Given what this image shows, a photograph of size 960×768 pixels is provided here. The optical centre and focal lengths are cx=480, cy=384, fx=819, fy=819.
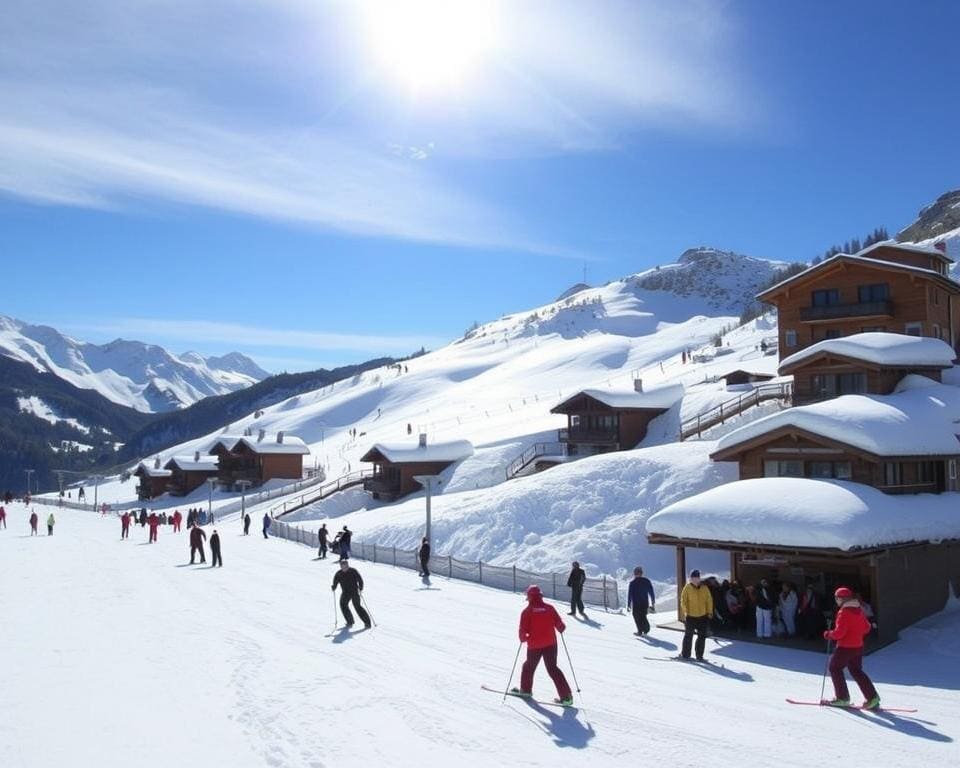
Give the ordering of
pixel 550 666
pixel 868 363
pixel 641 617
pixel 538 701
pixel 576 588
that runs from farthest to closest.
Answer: pixel 868 363 → pixel 576 588 → pixel 641 617 → pixel 538 701 → pixel 550 666

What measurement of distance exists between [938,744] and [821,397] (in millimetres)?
23814

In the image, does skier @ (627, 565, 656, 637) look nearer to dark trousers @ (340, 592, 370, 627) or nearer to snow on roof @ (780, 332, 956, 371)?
dark trousers @ (340, 592, 370, 627)

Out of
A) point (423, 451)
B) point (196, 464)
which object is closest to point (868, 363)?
point (423, 451)

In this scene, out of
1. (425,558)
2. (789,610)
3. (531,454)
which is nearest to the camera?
(789,610)

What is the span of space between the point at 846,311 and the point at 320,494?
33344 mm

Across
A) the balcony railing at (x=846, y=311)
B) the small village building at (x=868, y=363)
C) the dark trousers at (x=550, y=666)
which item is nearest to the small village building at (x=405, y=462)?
the balcony railing at (x=846, y=311)

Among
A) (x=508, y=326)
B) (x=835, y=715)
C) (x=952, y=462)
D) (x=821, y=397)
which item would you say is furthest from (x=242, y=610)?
(x=508, y=326)

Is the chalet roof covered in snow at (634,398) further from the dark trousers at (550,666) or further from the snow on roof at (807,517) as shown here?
the dark trousers at (550,666)

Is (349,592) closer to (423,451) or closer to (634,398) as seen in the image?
(634,398)

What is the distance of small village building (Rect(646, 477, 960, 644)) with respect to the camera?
18.7m

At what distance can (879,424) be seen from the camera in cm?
2355

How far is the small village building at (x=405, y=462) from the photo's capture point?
4959cm

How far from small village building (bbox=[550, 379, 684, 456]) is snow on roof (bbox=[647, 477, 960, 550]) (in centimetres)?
2291

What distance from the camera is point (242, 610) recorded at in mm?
20266
